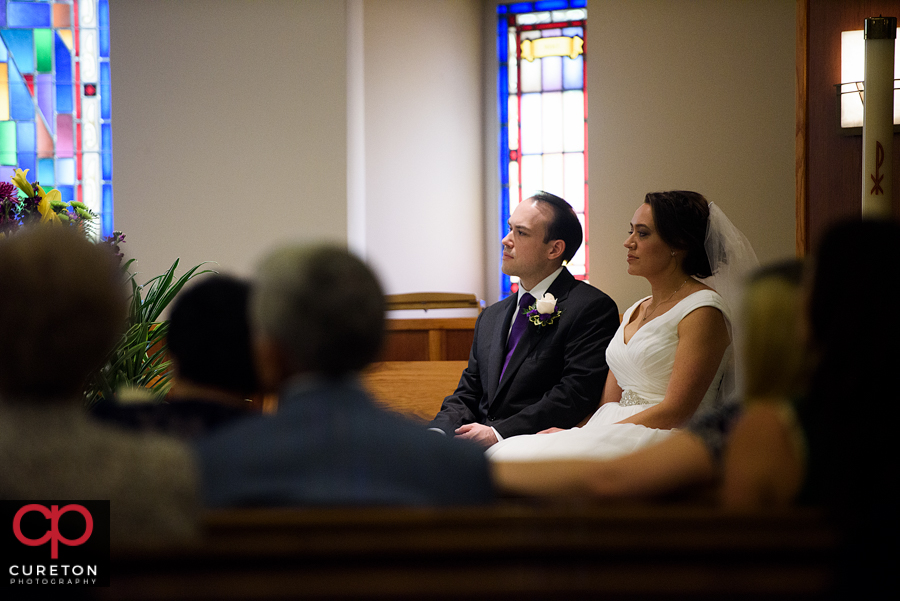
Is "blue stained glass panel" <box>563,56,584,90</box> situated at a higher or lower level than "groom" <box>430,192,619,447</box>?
higher

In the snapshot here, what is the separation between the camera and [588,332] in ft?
11.9

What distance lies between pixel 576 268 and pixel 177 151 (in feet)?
11.7

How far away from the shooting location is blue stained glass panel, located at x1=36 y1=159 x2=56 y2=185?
266 inches

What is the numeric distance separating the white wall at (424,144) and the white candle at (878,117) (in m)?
4.04

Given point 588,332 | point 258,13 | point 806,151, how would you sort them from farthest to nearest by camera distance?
point 258,13 < point 806,151 < point 588,332

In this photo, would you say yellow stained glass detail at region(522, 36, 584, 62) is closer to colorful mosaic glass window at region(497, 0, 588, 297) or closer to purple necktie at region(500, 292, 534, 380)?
colorful mosaic glass window at region(497, 0, 588, 297)

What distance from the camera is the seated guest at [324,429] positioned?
114cm

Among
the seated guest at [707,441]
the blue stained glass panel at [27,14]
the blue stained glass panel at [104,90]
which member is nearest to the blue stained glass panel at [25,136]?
the blue stained glass panel at [104,90]

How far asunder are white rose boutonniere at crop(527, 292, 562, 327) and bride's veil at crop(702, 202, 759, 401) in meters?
0.71

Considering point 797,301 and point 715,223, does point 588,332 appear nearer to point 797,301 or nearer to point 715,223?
point 715,223

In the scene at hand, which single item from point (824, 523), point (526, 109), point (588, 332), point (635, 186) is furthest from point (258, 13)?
point (824, 523)

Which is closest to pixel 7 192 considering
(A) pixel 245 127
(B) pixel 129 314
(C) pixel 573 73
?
(B) pixel 129 314

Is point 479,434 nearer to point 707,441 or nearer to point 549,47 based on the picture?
point 707,441

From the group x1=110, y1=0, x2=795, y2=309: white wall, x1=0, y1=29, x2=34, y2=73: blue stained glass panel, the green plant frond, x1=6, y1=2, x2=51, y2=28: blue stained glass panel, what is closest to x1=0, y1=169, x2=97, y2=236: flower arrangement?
the green plant frond
